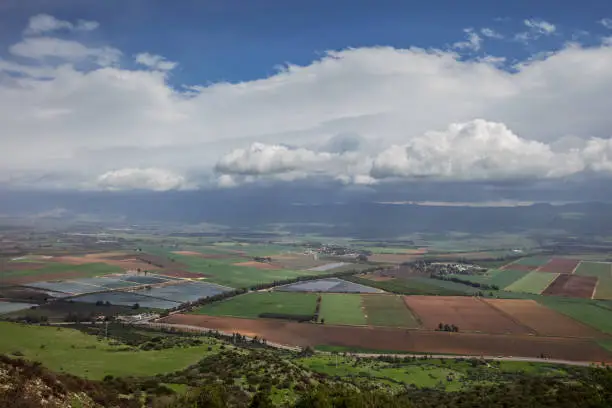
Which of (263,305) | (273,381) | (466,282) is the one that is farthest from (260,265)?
(273,381)

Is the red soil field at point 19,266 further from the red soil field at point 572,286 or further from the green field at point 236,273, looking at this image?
the red soil field at point 572,286

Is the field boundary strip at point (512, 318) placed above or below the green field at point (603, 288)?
below

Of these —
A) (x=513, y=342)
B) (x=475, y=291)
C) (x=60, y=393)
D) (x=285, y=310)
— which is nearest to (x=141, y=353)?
(x=60, y=393)

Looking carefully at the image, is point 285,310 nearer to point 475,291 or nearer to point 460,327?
point 460,327

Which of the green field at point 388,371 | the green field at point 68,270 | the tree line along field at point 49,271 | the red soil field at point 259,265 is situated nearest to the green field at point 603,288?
the green field at point 388,371

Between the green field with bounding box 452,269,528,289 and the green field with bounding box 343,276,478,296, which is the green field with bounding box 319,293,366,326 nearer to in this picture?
the green field with bounding box 343,276,478,296

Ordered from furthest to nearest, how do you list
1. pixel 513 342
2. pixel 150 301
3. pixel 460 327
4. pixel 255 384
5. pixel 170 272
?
pixel 170 272 → pixel 150 301 → pixel 460 327 → pixel 513 342 → pixel 255 384

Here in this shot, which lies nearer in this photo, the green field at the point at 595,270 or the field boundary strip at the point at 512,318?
the field boundary strip at the point at 512,318
